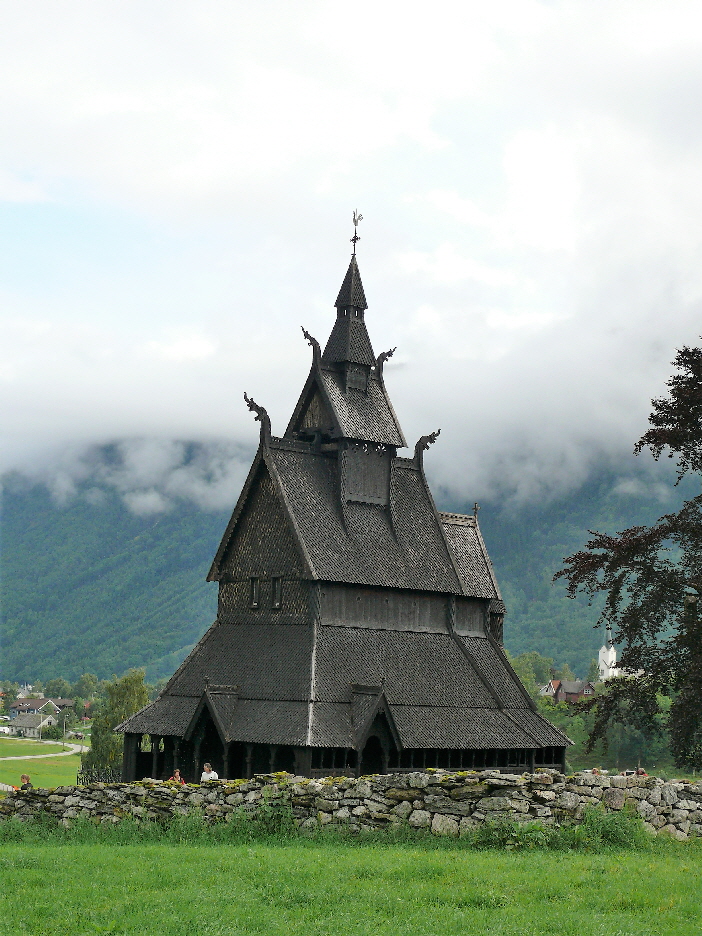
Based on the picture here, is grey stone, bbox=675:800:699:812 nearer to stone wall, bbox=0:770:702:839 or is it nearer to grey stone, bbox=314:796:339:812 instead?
stone wall, bbox=0:770:702:839

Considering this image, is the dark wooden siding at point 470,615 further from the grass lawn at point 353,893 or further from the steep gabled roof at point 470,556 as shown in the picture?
the grass lawn at point 353,893

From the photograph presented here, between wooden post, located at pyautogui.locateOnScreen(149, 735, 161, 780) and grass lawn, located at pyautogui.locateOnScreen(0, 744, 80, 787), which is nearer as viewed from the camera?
wooden post, located at pyautogui.locateOnScreen(149, 735, 161, 780)

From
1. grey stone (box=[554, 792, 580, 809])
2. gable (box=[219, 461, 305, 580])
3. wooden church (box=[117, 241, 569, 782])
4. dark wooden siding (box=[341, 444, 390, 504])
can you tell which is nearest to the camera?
grey stone (box=[554, 792, 580, 809])

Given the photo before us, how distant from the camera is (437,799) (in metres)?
22.4

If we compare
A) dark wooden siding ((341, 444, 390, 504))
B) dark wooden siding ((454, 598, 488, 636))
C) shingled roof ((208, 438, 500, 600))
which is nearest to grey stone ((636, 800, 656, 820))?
shingled roof ((208, 438, 500, 600))

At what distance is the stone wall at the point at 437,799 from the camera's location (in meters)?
21.9

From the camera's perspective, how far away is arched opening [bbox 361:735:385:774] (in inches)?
1649

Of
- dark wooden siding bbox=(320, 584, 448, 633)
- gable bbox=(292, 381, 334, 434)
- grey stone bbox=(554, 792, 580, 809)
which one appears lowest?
grey stone bbox=(554, 792, 580, 809)

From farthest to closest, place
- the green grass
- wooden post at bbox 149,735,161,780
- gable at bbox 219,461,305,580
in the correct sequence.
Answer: the green grass → gable at bbox 219,461,305,580 → wooden post at bbox 149,735,161,780

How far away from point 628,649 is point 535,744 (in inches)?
522

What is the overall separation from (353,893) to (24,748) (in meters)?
177

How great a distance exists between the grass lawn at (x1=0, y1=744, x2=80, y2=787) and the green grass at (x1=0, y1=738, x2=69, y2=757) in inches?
565

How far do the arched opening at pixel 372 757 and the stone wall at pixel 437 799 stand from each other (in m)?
17.9

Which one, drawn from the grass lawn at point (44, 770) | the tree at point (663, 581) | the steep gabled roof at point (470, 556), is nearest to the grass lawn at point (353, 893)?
the tree at point (663, 581)
